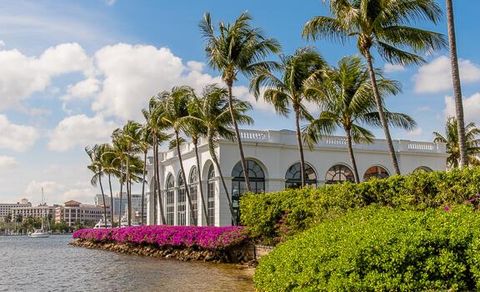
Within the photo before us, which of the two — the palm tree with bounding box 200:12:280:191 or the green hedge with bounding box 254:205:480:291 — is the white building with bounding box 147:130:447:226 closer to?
the palm tree with bounding box 200:12:280:191

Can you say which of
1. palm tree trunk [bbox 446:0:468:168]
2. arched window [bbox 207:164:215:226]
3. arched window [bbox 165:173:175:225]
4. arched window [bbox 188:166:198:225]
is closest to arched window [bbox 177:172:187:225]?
arched window [bbox 165:173:175:225]

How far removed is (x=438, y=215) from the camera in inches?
412

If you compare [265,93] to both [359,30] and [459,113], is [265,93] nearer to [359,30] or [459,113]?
[359,30]

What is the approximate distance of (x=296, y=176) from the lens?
41125 millimetres

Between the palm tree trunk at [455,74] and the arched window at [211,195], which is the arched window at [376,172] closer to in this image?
the arched window at [211,195]

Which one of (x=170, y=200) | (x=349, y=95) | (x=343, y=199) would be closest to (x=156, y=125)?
(x=170, y=200)

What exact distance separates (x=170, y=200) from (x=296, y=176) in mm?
13875

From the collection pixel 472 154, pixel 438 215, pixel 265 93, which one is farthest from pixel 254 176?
pixel 438 215

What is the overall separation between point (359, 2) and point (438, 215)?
12650 millimetres

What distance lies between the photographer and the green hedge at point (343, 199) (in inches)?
530

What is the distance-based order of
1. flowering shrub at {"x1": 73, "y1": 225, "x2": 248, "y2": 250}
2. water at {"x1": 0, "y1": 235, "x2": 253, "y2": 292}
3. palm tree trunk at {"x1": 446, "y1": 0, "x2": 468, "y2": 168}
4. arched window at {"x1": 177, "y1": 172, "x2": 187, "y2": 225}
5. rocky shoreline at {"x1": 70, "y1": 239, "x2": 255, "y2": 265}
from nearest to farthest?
palm tree trunk at {"x1": 446, "y1": 0, "x2": 468, "y2": 168}
water at {"x1": 0, "y1": 235, "x2": 253, "y2": 292}
rocky shoreline at {"x1": 70, "y1": 239, "x2": 255, "y2": 265}
flowering shrub at {"x1": 73, "y1": 225, "x2": 248, "y2": 250}
arched window at {"x1": 177, "y1": 172, "x2": 187, "y2": 225}

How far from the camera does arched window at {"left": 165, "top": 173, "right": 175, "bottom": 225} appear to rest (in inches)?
1925

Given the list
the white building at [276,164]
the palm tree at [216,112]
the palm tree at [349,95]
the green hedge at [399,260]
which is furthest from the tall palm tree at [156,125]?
the green hedge at [399,260]

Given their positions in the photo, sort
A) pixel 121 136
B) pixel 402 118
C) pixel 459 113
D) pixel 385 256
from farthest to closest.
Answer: pixel 121 136
pixel 402 118
pixel 459 113
pixel 385 256
